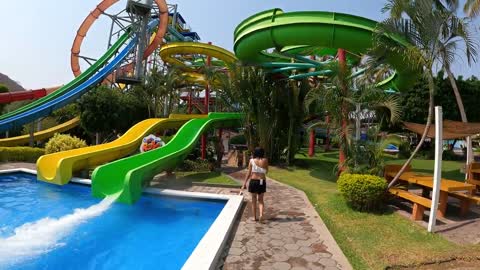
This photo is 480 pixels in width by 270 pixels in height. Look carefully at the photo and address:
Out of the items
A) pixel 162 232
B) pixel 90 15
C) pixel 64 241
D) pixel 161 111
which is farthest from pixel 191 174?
pixel 90 15

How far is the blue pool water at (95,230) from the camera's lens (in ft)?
18.4

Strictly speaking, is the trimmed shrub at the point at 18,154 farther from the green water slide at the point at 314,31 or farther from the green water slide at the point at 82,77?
the green water slide at the point at 314,31

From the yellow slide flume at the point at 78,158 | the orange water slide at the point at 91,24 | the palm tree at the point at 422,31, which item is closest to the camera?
the palm tree at the point at 422,31

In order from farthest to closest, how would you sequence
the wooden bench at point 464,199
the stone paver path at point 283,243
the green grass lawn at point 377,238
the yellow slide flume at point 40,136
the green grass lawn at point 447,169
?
the yellow slide flume at point 40,136, the green grass lawn at point 447,169, the wooden bench at point 464,199, the green grass lawn at point 377,238, the stone paver path at point 283,243

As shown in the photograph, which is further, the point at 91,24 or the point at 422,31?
the point at 91,24

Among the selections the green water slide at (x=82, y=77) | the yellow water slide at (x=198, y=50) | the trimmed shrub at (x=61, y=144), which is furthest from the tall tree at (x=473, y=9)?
the green water slide at (x=82, y=77)

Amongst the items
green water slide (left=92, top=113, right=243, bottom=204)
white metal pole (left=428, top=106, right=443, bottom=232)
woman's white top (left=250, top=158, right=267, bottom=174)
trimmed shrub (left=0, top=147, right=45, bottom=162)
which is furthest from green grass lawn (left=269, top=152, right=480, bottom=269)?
trimmed shrub (left=0, top=147, right=45, bottom=162)

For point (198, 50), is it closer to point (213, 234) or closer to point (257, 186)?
point (257, 186)

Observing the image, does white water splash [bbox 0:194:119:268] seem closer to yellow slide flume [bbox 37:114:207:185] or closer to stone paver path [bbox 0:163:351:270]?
yellow slide flume [bbox 37:114:207:185]

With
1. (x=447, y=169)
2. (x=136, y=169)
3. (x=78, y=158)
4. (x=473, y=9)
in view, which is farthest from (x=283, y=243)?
(x=447, y=169)

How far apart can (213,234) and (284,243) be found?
109cm

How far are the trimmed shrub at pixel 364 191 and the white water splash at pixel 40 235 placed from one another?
18.0 ft

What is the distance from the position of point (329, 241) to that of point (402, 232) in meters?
1.40

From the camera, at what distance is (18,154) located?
16.0m
